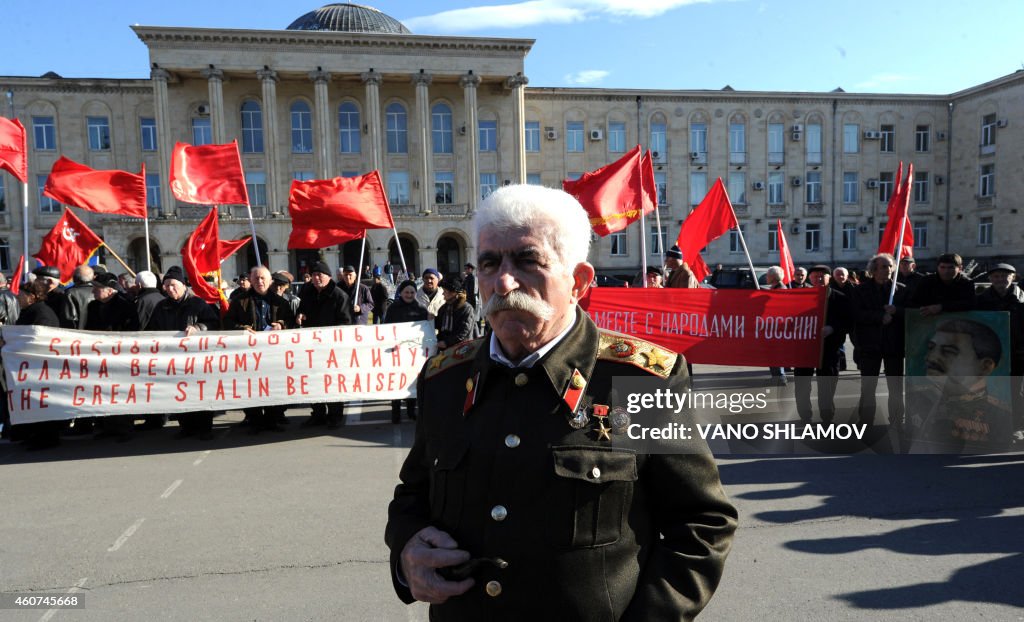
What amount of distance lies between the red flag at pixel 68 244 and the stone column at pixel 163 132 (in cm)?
2866

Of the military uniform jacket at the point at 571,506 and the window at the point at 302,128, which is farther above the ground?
the window at the point at 302,128

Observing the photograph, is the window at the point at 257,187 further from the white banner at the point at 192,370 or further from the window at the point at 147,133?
the white banner at the point at 192,370

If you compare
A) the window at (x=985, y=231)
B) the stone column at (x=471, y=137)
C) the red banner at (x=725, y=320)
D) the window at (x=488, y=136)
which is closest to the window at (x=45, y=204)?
the stone column at (x=471, y=137)

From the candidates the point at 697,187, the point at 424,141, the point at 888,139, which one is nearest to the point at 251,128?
the point at 424,141

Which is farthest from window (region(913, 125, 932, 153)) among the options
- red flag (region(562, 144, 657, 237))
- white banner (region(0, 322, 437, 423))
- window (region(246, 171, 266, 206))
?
white banner (region(0, 322, 437, 423))

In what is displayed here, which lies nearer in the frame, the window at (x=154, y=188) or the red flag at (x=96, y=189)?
the red flag at (x=96, y=189)

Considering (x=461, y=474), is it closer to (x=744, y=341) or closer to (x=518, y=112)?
(x=744, y=341)

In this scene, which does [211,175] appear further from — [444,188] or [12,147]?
[444,188]

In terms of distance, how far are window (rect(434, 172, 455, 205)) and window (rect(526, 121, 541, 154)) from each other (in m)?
5.70

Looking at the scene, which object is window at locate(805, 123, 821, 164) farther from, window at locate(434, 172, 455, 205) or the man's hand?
the man's hand

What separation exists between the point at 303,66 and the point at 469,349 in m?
40.1

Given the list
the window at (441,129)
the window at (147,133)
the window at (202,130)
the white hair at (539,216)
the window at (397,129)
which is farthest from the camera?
the window at (441,129)

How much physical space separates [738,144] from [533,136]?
47.0 ft

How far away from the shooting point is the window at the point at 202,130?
1499 inches
